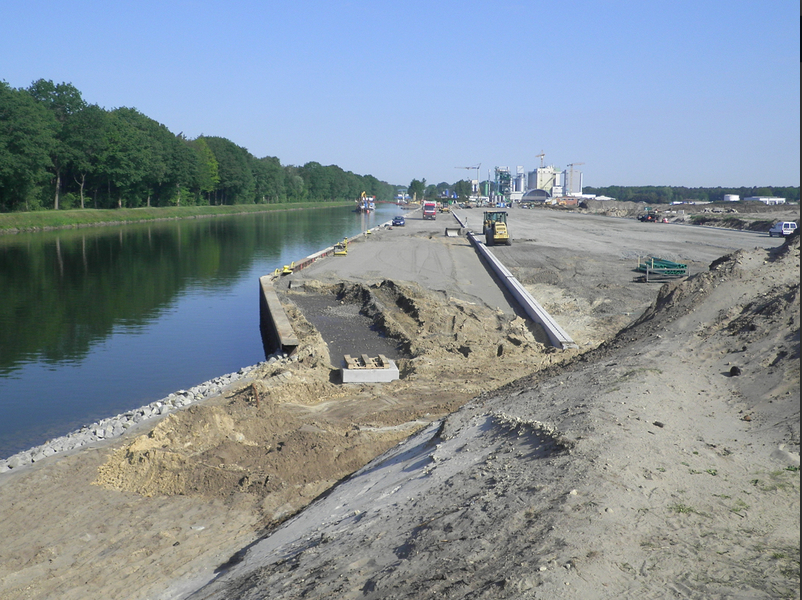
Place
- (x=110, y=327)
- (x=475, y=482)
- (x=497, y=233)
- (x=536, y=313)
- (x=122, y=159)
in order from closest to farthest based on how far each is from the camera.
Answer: (x=475, y=482)
(x=536, y=313)
(x=110, y=327)
(x=497, y=233)
(x=122, y=159)

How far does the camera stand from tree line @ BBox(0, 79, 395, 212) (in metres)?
59.1

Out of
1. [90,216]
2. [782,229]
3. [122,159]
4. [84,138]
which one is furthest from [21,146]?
[782,229]

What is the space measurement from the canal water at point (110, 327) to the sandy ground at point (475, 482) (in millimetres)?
3411

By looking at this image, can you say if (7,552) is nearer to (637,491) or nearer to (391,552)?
(391,552)

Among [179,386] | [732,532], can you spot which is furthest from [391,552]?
[179,386]

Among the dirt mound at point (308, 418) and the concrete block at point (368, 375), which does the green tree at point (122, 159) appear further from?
the concrete block at point (368, 375)

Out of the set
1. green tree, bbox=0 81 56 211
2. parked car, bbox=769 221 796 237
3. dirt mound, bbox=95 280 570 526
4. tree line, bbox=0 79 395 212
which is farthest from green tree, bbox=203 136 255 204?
dirt mound, bbox=95 280 570 526

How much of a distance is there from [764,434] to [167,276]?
31.4m

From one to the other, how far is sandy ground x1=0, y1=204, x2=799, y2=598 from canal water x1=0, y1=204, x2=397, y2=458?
134 inches

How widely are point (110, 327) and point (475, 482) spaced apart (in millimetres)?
18468

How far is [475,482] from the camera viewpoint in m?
6.81

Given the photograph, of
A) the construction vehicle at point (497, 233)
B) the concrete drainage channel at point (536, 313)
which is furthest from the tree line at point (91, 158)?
the concrete drainage channel at point (536, 313)

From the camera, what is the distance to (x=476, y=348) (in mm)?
16969

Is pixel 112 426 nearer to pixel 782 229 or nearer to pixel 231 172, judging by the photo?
pixel 782 229
